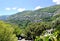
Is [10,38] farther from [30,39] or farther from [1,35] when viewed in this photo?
[30,39]

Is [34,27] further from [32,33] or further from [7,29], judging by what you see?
[7,29]

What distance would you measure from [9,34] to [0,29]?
2.85 m

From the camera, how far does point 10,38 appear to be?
55.0 m

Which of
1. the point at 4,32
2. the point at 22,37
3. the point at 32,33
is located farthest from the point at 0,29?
the point at 22,37

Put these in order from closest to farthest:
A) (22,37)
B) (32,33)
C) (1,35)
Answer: (1,35)
(32,33)
(22,37)

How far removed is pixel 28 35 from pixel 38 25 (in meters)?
6.15

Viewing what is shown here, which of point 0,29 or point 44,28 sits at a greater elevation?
point 0,29

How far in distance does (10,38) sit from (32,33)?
31.5m

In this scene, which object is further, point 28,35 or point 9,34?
point 28,35

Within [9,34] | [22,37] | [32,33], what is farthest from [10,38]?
[22,37]

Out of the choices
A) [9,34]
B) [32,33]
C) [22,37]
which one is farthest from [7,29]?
[22,37]

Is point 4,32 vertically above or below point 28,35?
above

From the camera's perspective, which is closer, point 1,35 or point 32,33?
point 1,35

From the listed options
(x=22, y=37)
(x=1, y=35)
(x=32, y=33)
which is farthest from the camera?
(x=22, y=37)
